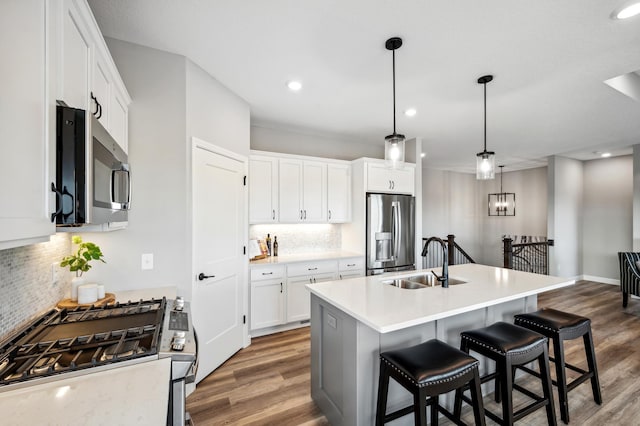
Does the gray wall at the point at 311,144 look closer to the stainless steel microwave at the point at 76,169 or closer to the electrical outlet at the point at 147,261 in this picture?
the electrical outlet at the point at 147,261

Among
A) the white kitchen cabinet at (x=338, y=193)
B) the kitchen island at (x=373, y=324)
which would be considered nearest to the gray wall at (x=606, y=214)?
the kitchen island at (x=373, y=324)

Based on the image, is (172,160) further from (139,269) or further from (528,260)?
(528,260)

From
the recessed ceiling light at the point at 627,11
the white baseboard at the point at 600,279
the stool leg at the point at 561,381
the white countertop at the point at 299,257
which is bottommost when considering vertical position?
the white baseboard at the point at 600,279

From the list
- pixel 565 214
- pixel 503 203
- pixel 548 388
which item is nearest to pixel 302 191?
pixel 548 388

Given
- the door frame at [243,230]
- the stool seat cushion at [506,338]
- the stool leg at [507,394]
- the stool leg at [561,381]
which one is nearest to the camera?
the stool leg at [507,394]

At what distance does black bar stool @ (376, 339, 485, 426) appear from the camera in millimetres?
1466

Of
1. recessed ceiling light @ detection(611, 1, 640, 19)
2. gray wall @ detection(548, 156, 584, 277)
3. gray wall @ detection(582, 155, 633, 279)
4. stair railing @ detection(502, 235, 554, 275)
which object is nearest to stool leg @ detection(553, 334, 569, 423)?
recessed ceiling light @ detection(611, 1, 640, 19)

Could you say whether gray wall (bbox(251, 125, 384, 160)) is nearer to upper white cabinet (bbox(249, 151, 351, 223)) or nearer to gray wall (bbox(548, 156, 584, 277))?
upper white cabinet (bbox(249, 151, 351, 223))

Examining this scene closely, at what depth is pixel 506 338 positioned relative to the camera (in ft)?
6.24

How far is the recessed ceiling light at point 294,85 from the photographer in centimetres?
285

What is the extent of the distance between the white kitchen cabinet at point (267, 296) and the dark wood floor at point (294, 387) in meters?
0.21

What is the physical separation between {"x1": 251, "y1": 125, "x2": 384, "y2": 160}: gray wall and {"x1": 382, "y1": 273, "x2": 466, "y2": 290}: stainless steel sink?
256cm

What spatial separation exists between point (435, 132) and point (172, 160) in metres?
3.76

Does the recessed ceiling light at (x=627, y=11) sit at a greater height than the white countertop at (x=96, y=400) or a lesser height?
greater
